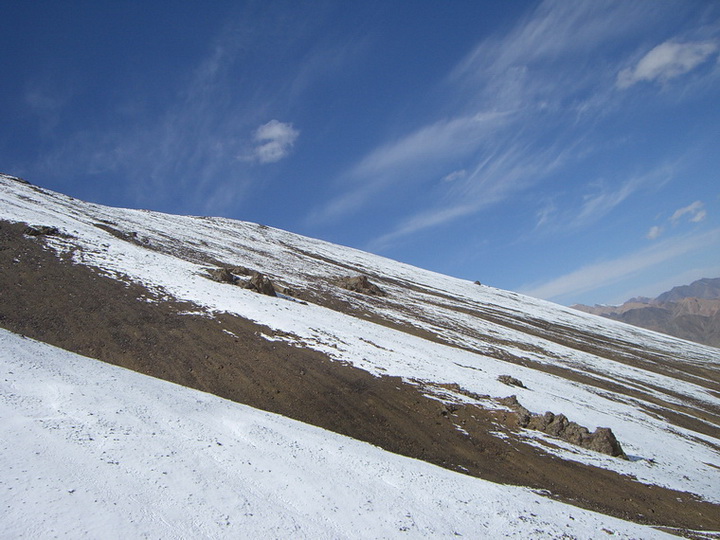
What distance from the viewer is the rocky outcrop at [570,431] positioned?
694 inches

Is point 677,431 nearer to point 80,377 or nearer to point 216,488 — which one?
point 216,488

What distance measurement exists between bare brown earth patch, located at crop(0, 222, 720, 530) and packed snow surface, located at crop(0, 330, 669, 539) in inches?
116

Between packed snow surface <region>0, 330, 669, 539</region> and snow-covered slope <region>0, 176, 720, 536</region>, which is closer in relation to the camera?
packed snow surface <region>0, 330, 669, 539</region>

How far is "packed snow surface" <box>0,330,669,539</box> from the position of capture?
21.3 ft

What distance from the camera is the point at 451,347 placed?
105 ft

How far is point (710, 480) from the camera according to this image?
16828mm

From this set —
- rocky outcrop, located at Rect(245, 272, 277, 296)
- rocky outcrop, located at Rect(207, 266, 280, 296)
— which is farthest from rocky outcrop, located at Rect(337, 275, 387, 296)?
rocky outcrop, located at Rect(207, 266, 280, 296)

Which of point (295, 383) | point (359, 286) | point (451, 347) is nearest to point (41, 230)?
point (295, 383)

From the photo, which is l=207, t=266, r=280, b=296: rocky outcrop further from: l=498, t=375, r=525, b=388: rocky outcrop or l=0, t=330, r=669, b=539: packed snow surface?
l=0, t=330, r=669, b=539: packed snow surface

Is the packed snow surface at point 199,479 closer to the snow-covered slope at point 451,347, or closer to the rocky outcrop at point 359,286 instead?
the snow-covered slope at point 451,347

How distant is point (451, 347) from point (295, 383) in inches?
687

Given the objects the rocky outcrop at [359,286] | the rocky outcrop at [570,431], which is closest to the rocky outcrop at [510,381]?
the rocky outcrop at [570,431]

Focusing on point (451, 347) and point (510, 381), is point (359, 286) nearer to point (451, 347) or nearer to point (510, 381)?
point (451, 347)

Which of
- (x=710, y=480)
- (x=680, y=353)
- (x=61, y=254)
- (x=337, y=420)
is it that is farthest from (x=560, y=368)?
(x=680, y=353)
